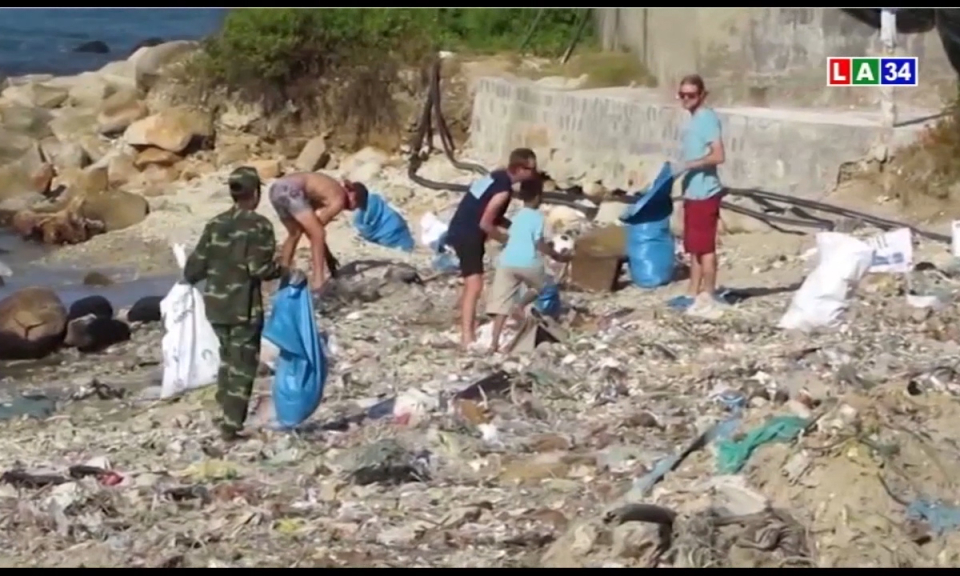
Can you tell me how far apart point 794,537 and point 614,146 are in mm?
10103

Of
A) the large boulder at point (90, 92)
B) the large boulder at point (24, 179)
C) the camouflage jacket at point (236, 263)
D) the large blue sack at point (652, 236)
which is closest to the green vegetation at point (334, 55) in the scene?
the large boulder at point (24, 179)

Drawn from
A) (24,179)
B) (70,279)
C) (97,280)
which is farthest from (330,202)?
(24,179)

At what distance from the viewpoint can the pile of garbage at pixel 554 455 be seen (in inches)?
297

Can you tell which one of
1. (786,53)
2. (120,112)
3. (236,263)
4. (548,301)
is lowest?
(548,301)

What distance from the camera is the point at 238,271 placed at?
29.6 feet

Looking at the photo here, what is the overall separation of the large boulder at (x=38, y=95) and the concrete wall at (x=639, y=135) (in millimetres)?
8448

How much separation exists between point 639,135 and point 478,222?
19.6 ft

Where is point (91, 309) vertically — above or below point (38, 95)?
below

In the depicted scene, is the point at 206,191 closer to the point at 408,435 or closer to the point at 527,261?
the point at 527,261

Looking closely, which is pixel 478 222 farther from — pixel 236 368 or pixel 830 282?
pixel 236 368

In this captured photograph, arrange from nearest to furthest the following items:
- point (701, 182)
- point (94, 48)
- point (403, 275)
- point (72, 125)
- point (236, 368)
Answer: point (236, 368) < point (701, 182) < point (403, 275) < point (72, 125) < point (94, 48)

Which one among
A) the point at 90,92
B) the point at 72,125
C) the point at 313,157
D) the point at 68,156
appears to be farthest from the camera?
the point at 90,92

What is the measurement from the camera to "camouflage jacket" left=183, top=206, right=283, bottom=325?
Result: 9.01m

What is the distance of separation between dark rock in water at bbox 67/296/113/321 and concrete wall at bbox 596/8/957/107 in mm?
5976
